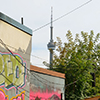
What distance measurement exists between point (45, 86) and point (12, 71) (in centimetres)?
562

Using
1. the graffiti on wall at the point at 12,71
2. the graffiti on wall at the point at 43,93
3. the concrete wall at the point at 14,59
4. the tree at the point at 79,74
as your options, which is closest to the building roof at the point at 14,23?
the concrete wall at the point at 14,59

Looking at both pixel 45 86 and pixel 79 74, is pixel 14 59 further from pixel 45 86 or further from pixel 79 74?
pixel 79 74

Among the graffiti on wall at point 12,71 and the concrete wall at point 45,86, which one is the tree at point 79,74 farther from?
the graffiti on wall at point 12,71

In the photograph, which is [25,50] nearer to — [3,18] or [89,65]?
[3,18]

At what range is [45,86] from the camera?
69.2ft

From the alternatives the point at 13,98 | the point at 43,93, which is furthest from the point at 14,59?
the point at 43,93

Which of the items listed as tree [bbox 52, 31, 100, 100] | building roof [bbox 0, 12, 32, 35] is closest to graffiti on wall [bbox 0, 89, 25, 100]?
building roof [bbox 0, 12, 32, 35]

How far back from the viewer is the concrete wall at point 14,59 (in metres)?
15.4

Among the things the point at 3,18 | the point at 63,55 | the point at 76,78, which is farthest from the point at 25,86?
the point at 63,55

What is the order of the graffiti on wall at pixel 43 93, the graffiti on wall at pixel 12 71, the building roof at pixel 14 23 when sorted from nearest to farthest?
the graffiti on wall at pixel 12 71 < the building roof at pixel 14 23 < the graffiti on wall at pixel 43 93

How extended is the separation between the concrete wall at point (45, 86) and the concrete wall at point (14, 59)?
1418 mm

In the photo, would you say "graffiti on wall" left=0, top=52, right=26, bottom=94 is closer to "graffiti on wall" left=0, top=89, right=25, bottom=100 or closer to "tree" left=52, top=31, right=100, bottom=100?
"graffiti on wall" left=0, top=89, right=25, bottom=100

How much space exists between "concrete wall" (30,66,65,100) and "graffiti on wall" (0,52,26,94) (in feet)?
7.06

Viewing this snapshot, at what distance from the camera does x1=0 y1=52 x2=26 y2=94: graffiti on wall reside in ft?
50.1
